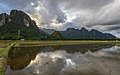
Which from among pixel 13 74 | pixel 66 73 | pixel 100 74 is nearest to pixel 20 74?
pixel 13 74

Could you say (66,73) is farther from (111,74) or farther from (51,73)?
(111,74)

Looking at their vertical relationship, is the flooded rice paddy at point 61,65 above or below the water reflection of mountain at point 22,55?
below

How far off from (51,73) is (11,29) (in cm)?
18764

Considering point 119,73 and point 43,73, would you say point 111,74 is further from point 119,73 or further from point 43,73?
point 43,73

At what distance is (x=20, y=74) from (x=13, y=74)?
2.45 ft

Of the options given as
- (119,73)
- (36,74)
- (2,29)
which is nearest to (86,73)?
(119,73)

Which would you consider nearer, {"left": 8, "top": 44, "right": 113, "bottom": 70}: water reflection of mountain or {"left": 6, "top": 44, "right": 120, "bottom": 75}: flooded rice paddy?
{"left": 6, "top": 44, "right": 120, "bottom": 75}: flooded rice paddy

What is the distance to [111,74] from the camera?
19.2m

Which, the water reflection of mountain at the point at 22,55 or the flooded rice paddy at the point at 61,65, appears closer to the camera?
the flooded rice paddy at the point at 61,65

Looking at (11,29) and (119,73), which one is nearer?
(119,73)

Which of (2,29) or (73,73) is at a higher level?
(2,29)

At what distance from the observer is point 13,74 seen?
1911 centimetres

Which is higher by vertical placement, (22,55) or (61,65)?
(22,55)

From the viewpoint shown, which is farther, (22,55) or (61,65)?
(22,55)
